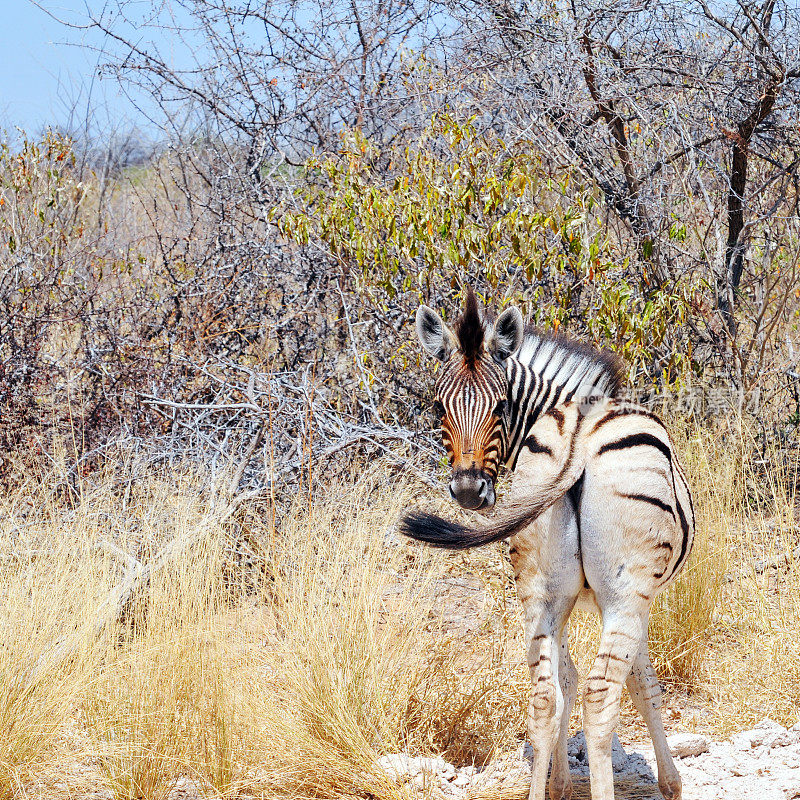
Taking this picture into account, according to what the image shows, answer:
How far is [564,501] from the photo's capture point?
292 cm

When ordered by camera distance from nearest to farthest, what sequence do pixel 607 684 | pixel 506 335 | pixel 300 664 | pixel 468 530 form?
pixel 468 530, pixel 607 684, pixel 506 335, pixel 300 664

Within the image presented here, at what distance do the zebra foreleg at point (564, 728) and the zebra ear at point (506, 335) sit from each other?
1.03 meters

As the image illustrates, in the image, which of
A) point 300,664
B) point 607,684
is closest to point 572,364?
point 607,684

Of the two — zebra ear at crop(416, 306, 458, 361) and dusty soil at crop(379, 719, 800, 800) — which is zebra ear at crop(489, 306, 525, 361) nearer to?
zebra ear at crop(416, 306, 458, 361)

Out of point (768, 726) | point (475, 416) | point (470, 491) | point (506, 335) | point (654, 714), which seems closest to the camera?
point (470, 491)

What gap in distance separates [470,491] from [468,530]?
270mm

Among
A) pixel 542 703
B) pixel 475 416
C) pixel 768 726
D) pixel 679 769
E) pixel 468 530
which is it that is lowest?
pixel 679 769

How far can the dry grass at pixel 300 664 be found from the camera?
133 inches

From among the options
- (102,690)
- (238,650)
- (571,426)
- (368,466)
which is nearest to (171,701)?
(102,690)

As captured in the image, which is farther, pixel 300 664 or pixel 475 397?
pixel 300 664

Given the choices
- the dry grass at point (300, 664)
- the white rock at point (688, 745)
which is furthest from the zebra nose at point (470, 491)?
the white rock at point (688, 745)

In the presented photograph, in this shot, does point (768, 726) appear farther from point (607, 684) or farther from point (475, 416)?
point (475, 416)

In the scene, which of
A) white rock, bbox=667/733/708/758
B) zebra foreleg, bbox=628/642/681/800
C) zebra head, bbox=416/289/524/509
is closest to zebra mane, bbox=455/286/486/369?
zebra head, bbox=416/289/524/509

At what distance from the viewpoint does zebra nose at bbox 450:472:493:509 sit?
299 cm
